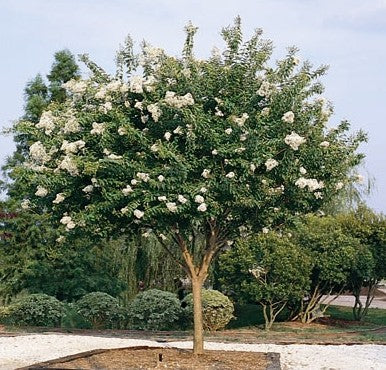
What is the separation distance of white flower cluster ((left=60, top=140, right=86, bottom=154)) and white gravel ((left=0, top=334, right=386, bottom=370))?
10.8ft

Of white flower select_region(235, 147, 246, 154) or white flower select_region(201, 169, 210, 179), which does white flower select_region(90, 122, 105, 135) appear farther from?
white flower select_region(235, 147, 246, 154)

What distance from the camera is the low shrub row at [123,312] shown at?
17797mm

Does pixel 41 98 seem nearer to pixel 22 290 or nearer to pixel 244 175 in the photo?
pixel 22 290

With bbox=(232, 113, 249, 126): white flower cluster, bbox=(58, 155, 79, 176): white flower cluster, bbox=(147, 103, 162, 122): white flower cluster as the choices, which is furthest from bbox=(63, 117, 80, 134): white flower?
bbox=(232, 113, 249, 126): white flower cluster

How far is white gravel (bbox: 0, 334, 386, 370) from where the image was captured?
12094mm

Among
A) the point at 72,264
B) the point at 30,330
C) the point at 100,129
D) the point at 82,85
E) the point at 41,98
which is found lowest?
the point at 30,330

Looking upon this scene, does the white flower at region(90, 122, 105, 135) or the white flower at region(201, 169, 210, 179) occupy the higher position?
the white flower at region(90, 122, 105, 135)

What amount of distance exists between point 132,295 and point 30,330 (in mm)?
5175

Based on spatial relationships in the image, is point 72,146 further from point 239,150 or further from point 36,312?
point 36,312

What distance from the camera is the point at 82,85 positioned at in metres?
11.3

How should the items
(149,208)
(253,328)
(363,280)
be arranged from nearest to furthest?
1. (149,208)
2. (253,328)
3. (363,280)

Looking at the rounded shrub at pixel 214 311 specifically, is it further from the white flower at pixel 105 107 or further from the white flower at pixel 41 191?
the white flower at pixel 105 107

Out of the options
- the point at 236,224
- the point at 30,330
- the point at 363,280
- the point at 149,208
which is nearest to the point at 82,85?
the point at 149,208

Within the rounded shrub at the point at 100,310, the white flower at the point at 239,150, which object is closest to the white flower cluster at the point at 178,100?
the white flower at the point at 239,150
